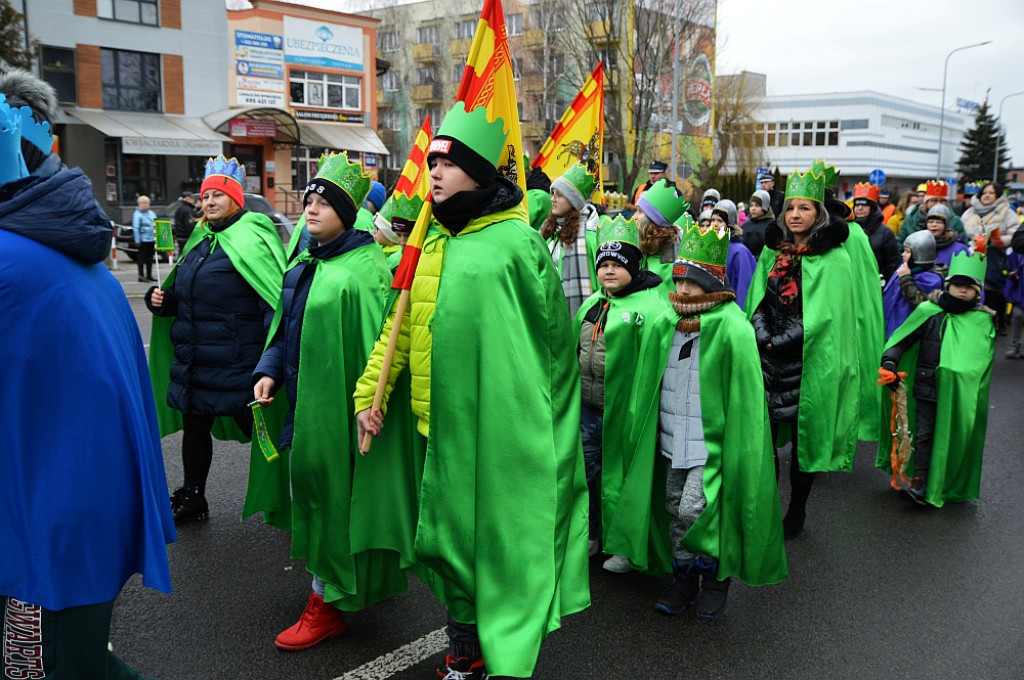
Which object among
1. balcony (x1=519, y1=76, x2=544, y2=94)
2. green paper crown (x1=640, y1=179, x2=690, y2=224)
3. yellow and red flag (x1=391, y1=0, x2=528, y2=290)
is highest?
balcony (x1=519, y1=76, x2=544, y2=94)

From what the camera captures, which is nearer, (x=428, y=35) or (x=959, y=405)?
(x=959, y=405)

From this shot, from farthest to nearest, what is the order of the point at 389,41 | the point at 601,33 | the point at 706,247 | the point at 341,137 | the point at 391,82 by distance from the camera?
the point at 391,82 < the point at 389,41 < the point at 341,137 < the point at 601,33 < the point at 706,247

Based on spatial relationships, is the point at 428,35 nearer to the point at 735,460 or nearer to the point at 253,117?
the point at 253,117

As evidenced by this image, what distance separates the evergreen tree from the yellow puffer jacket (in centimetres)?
8150

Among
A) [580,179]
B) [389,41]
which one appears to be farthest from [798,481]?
[389,41]

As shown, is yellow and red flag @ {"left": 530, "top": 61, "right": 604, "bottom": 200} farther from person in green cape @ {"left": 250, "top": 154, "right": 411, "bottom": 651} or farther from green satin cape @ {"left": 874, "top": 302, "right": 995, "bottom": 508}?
person in green cape @ {"left": 250, "top": 154, "right": 411, "bottom": 651}

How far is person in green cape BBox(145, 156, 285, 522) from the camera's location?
16.6 ft

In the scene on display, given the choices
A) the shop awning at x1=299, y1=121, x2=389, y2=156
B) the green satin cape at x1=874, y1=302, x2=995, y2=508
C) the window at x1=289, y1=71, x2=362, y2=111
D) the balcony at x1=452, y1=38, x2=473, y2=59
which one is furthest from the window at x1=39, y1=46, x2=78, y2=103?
the green satin cape at x1=874, y1=302, x2=995, y2=508

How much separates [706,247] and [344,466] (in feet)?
6.73

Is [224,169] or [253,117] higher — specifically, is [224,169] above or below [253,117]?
below

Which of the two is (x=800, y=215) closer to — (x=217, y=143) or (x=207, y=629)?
(x=207, y=629)

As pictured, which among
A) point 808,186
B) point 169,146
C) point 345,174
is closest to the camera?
point 345,174

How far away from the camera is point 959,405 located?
A: 5988mm

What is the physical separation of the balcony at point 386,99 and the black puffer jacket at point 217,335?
171ft
